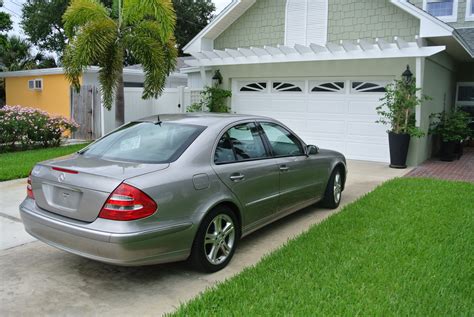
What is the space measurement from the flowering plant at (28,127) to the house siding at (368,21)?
28.0 feet

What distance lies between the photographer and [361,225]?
555 cm

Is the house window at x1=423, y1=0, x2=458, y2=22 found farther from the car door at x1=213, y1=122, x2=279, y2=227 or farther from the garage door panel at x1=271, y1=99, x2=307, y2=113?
the car door at x1=213, y1=122, x2=279, y2=227

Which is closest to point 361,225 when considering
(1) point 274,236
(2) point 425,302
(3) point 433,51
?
(1) point 274,236

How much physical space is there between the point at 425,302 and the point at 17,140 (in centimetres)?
1171

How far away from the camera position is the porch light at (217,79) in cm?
1404

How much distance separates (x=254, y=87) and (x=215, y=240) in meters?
10.0

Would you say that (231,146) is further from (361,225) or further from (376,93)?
(376,93)

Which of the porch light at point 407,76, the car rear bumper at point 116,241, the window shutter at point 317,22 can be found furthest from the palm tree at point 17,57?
the car rear bumper at point 116,241

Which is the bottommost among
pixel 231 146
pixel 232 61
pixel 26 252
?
pixel 26 252

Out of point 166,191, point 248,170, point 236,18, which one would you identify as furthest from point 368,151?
point 166,191

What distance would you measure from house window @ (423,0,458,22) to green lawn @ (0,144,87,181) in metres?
13.3

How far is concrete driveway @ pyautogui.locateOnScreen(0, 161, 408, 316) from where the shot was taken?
3.53 m

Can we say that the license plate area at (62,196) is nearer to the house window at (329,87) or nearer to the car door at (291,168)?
the car door at (291,168)

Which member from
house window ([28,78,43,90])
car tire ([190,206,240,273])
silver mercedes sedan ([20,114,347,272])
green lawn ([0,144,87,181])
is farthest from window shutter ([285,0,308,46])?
house window ([28,78,43,90])
